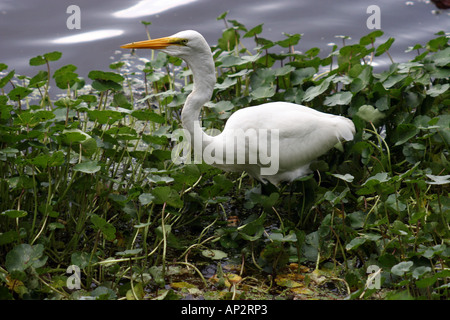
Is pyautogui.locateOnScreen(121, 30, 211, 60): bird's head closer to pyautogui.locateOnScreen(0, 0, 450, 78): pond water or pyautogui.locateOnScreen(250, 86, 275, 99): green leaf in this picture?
pyautogui.locateOnScreen(250, 86, 275, 99): green leaf

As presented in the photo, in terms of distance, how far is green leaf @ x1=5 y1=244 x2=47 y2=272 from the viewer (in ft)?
8.42

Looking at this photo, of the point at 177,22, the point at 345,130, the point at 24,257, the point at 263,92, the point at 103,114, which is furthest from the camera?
the point at 177,22

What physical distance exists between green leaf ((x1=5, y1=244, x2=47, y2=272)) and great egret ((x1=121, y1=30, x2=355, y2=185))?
113 cm

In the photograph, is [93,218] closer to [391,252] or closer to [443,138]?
[391,252]

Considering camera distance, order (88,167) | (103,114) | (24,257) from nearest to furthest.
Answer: (24,257) < (88,167) < (103,114)

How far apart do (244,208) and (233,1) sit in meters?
4.30

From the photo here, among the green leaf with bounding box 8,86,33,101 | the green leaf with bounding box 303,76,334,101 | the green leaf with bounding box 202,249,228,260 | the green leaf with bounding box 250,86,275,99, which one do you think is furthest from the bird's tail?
the green leaf with bounding box 8,86,33,101

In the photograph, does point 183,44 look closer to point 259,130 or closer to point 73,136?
point 259,130

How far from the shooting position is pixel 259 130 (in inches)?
138

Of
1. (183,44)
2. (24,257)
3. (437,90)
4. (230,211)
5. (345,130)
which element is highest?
(183,44)

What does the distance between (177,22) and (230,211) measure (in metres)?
3.74

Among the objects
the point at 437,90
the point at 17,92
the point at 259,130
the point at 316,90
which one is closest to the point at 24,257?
the point at 17,92

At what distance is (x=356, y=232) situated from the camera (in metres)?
3.03

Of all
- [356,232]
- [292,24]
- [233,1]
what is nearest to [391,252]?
[356,232]
